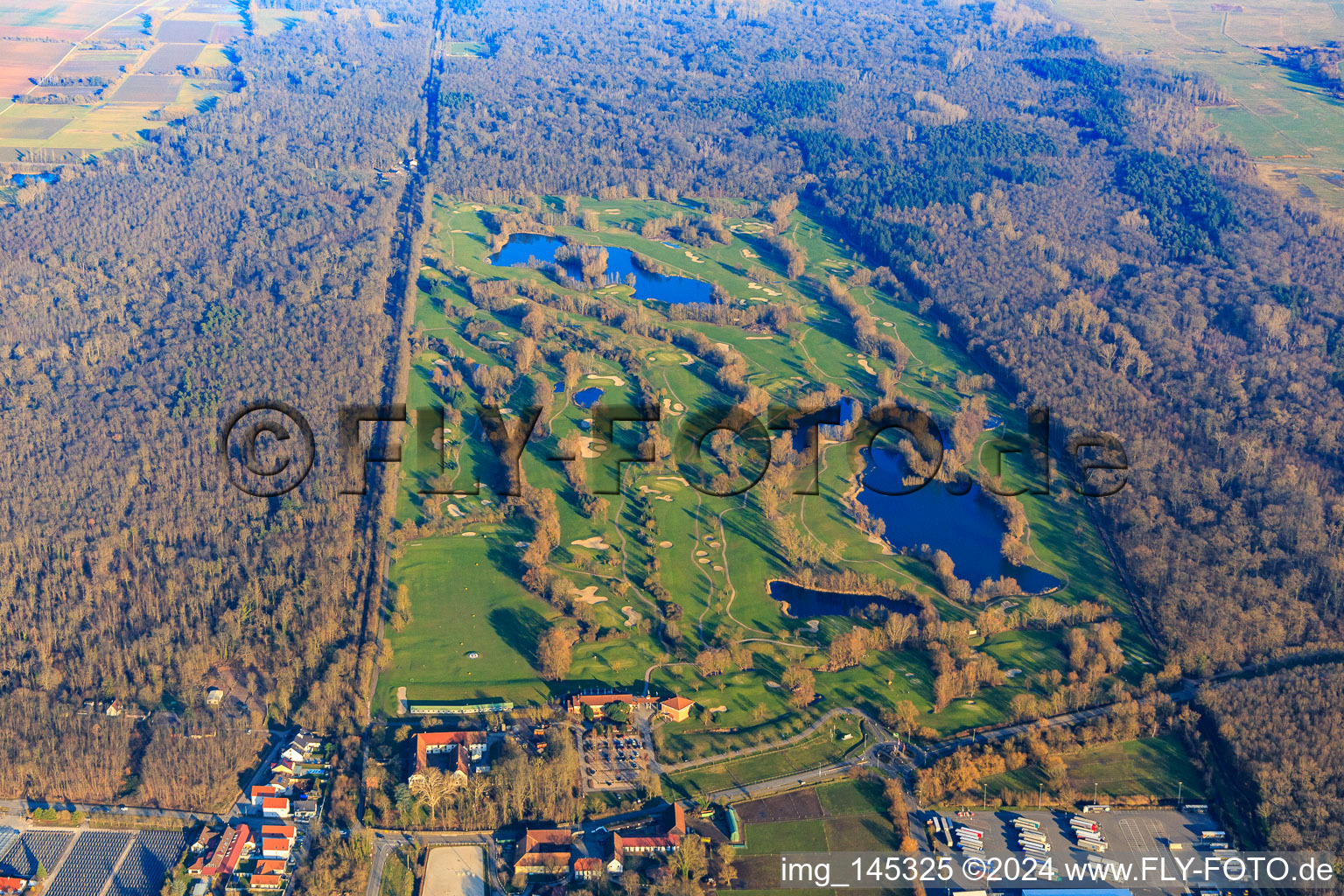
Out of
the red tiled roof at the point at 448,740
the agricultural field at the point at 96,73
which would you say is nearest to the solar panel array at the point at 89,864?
the red tiled roof at the point at 448,740

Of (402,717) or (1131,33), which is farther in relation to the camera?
(1131,33)

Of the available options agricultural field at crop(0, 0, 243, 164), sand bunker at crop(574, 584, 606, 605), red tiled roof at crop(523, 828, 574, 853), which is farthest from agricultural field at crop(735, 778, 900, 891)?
agricultural field at crop(0, 0, 243, 164)

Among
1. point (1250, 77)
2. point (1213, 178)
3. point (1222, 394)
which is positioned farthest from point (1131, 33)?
point (1222, 394)

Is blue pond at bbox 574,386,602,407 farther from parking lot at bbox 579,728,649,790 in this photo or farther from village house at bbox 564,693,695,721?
parking lot at bbox 579,728,649,790

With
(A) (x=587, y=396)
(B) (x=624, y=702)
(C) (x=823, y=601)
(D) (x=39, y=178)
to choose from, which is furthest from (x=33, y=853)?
(D) (x=39, y=178)

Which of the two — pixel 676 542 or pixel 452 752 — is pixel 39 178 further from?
pixel 452 752

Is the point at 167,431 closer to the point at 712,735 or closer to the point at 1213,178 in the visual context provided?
the point at 712,735
